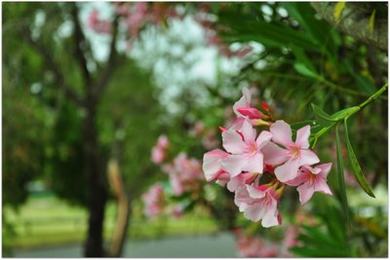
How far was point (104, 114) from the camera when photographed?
30.1ft

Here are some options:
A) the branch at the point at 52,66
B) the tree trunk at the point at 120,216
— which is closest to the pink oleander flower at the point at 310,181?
the branch at the point at 52,66

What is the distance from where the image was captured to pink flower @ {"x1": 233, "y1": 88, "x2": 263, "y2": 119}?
941 mm

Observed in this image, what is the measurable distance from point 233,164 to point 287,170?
2.7 inches

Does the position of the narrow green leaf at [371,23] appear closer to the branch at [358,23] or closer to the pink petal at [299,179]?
the branch at [358,23]

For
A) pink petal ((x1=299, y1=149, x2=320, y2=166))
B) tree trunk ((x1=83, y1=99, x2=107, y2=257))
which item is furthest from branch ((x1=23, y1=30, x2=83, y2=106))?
pink petal ((x1=299, y1=149, x2=320, y2=166))

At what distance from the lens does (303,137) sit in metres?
0.88

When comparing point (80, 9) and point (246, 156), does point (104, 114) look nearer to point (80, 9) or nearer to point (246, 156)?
point (80, 9)

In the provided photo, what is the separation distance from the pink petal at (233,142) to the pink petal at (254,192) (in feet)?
0.18

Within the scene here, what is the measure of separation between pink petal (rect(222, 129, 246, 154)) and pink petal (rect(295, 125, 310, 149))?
69 mm

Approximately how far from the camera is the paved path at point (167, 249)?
14.7 meters

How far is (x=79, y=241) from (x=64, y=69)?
1204 centimetres

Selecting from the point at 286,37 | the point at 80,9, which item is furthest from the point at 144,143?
the point at 286,37

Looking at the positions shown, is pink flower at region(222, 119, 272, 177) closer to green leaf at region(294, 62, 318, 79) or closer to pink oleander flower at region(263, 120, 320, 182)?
pink oleander flower at region(263, 120, 320, 182)

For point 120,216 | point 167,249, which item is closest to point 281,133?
point 120,216
